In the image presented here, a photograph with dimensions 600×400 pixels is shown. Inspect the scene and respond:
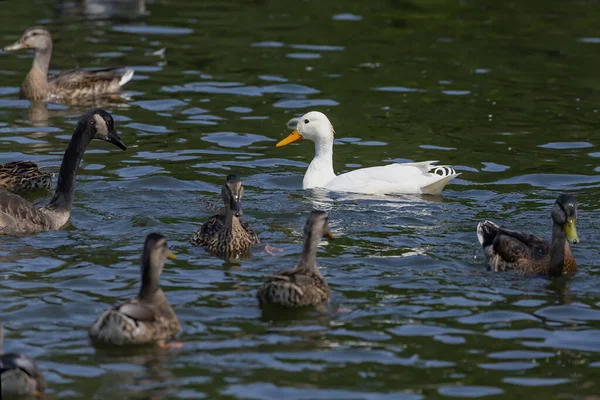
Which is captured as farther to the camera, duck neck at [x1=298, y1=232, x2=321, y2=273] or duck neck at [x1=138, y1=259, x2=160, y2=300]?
duck neck at [x1=298, y1=232, x2=321, y2=273]

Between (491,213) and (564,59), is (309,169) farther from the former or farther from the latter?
(564,59)

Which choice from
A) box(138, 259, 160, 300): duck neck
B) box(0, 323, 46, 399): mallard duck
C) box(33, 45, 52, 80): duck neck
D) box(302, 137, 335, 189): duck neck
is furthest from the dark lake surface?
box(33, 45, 52, 80): duck neck

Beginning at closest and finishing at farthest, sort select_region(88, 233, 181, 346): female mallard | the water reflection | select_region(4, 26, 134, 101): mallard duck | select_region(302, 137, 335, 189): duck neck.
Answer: select_region(88, 233, 181, 346): female mallard
select_region(302, 137, 335, 189): duck neck
select_region(4, 26, 134, 101): mallard duck
the water reflection

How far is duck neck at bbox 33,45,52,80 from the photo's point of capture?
19.8 meters

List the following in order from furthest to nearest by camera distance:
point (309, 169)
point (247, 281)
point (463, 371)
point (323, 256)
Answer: point (309, 169), point (323, 256), point (247, 281), point (463, 371)

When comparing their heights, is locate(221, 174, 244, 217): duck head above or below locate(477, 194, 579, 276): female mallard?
above

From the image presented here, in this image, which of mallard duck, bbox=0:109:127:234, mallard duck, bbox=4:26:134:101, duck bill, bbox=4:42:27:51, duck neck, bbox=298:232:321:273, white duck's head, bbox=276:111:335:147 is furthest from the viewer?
duck bill, bbox=4:42:27:51

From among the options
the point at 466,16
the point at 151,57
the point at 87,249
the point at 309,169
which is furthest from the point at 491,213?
the point at 466,16

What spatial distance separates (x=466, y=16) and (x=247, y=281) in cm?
1591

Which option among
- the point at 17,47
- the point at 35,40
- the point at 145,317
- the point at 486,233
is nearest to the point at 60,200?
the point at 145,317

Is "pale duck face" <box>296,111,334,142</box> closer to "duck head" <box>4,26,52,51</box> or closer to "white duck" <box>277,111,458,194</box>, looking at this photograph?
"white duck" <box>277,111,458,194</box>

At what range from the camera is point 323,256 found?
11922mm

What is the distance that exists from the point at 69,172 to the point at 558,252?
5.78m

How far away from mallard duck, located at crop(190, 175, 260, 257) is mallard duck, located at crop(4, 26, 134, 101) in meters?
8.21
